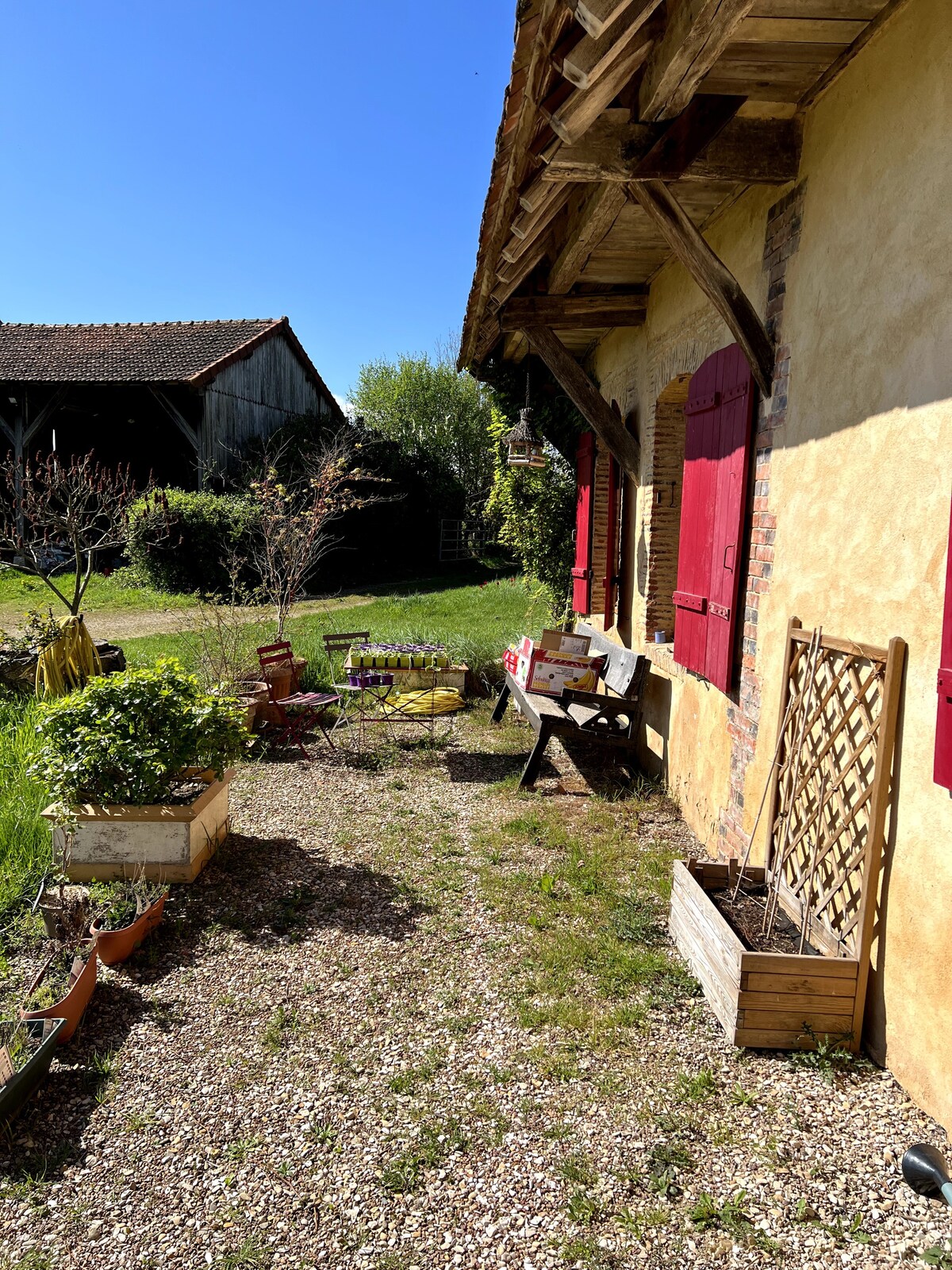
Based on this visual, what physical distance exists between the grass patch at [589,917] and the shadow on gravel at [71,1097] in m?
1.56

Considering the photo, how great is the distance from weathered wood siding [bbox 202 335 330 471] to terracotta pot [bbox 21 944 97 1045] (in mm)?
15486

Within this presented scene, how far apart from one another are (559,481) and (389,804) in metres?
4.74

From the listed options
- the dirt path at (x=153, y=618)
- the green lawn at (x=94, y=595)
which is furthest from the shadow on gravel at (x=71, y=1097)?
the green lawn at (x=94, y=595)

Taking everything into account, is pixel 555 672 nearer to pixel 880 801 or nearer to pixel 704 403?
pixel 704 403

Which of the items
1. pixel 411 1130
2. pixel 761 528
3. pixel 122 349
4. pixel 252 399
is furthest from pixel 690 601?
pixel 122 349

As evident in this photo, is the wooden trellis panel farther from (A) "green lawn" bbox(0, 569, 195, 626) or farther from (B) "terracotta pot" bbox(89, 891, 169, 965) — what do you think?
(A) "green lawn" bbox(0, 569, 195, 626)

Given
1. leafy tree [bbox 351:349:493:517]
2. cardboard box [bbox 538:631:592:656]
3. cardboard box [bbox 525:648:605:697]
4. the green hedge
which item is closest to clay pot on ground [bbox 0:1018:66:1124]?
cardboard box [bbox 525:648:605:697]

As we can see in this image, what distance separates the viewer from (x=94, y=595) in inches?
631

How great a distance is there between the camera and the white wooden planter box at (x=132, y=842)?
409 centimetres

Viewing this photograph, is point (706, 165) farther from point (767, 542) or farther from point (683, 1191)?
point (683, 1191)

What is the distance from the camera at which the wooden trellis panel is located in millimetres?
2719

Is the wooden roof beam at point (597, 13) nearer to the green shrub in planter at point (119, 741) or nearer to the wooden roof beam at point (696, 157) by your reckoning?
the wooden roof beam at point (696, 157)

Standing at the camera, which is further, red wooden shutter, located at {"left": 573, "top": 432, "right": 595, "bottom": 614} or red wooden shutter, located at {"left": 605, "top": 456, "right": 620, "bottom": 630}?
red wooden shutter, located at {"left": 573, "top": 432, "right": 595, "bottom": 614}

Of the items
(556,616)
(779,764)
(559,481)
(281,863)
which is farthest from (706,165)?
(556,616)
